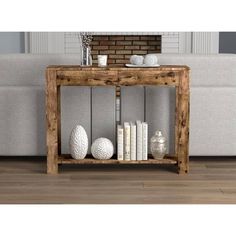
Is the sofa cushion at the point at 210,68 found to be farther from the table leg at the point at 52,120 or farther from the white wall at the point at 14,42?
the white wall at the point at 14,42

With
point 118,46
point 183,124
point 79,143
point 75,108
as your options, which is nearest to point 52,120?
point 79,143

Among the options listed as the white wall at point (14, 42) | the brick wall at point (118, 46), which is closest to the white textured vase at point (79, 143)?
the brick wall at point (118, 46)

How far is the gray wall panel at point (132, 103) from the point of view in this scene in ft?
14.9

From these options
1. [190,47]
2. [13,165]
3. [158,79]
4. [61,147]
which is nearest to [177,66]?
[158,79]

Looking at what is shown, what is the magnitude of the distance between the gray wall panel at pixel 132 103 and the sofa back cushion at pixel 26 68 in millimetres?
405

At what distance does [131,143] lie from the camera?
14.1 feet

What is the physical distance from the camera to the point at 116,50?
878cm

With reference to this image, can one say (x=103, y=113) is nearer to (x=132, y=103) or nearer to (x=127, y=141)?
(x=132, y=103)

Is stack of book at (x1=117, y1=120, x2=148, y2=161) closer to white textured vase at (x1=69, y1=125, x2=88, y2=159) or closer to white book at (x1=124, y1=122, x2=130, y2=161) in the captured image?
white book at (x1=124, y1=122, x2=130, y2=161)

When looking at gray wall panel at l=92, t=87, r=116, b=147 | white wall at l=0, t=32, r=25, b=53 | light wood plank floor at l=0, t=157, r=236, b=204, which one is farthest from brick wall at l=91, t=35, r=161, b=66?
gray wall panel at l=92, t=87, r=116, b=147

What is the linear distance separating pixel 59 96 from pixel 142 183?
0.91 m

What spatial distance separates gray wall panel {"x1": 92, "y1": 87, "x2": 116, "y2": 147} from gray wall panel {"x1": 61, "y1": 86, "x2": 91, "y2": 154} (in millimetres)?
41

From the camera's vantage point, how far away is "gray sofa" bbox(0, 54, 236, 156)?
4.56 meters

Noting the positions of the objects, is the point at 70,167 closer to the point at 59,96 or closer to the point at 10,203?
the point at 59,96
